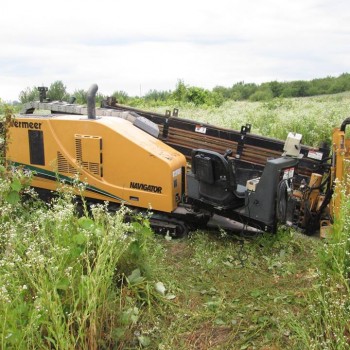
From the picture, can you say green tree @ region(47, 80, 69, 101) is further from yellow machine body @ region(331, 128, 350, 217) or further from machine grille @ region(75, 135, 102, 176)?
yellow machine body @ region(331, 128, 350, 217)

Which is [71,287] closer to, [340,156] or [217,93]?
[340,156]

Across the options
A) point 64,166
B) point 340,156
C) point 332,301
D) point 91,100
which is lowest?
point 332,301

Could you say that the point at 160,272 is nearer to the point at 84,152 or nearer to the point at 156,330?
the point at 156,330

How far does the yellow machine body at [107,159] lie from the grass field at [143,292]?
1184mm

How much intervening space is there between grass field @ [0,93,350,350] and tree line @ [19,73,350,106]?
1498 cm

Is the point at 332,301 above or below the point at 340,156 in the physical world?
below

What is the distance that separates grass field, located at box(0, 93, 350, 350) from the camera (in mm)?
3318

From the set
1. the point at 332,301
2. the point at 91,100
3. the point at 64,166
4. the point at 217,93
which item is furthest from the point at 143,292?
the point at 217,93

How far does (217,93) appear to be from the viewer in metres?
24.0

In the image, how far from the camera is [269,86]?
2795 centimetres

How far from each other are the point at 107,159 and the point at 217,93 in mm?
18242

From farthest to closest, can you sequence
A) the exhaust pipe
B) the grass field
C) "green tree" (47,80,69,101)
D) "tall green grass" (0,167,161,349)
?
1. "green tree" (47,80,69,101)
2. the exhaust pipe
3. the grass field
4. "tall green grass" (0,167,161,349)

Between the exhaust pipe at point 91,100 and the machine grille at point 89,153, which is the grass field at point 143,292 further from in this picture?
the exhaust pipe at point 91,100

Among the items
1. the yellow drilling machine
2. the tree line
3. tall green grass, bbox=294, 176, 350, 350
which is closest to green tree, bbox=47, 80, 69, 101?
the tree line
